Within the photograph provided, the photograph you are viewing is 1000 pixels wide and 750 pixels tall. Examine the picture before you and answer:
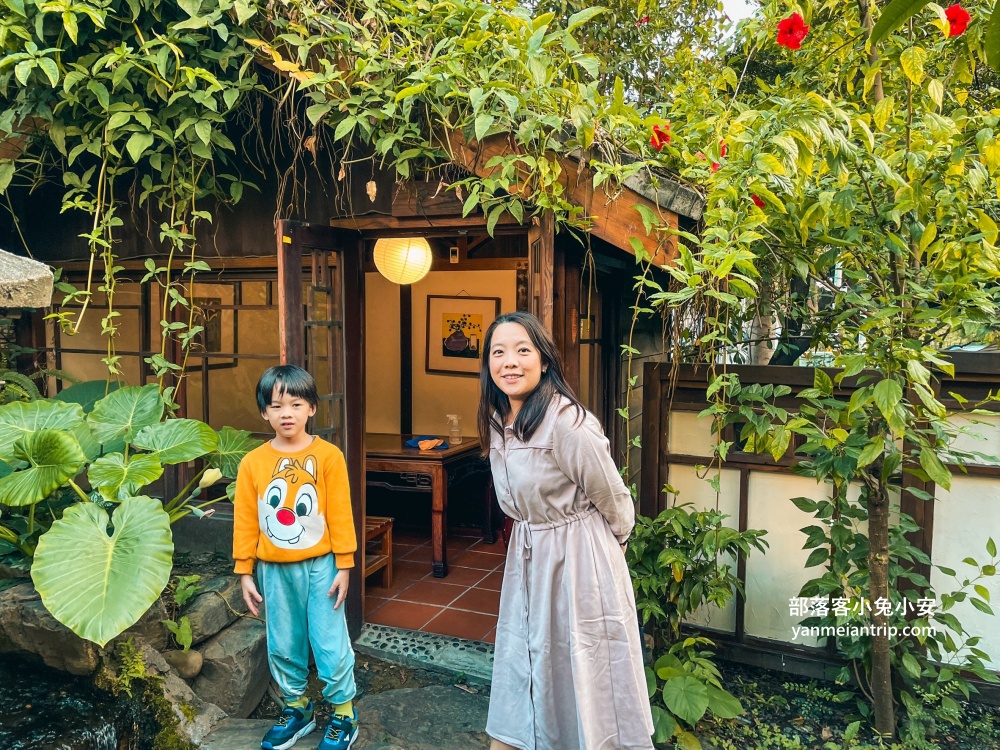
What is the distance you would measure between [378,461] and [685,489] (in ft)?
8.30

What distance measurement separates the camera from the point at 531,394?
229 cm

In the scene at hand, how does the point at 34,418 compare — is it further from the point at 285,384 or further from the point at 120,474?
the point at 285,384

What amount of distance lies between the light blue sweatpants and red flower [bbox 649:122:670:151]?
2228 millimetres

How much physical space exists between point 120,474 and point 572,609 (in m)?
2.02

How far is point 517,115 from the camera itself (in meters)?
2.86

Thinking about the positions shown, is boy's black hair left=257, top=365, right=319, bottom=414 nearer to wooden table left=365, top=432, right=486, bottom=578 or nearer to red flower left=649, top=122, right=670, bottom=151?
red flower left=649, top=122, right=670, bottom=151

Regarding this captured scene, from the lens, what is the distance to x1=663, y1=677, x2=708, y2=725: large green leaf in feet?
9.57

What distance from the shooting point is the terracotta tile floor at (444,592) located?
4324 mm

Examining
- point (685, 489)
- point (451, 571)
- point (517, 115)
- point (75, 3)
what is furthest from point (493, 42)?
point (451, 571)

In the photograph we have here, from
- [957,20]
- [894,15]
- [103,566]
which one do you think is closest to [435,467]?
[103,566]

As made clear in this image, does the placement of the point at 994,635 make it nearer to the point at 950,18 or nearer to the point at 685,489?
the point at 685,489

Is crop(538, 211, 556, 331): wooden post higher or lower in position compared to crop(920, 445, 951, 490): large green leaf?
higher

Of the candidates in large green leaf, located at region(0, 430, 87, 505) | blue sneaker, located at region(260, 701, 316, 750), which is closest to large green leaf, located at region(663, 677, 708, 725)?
blue sneaker, located at region(260, 701, 316, 750)

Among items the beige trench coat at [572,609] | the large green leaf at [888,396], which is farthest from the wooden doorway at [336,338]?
the large green leaf at [888,396]
